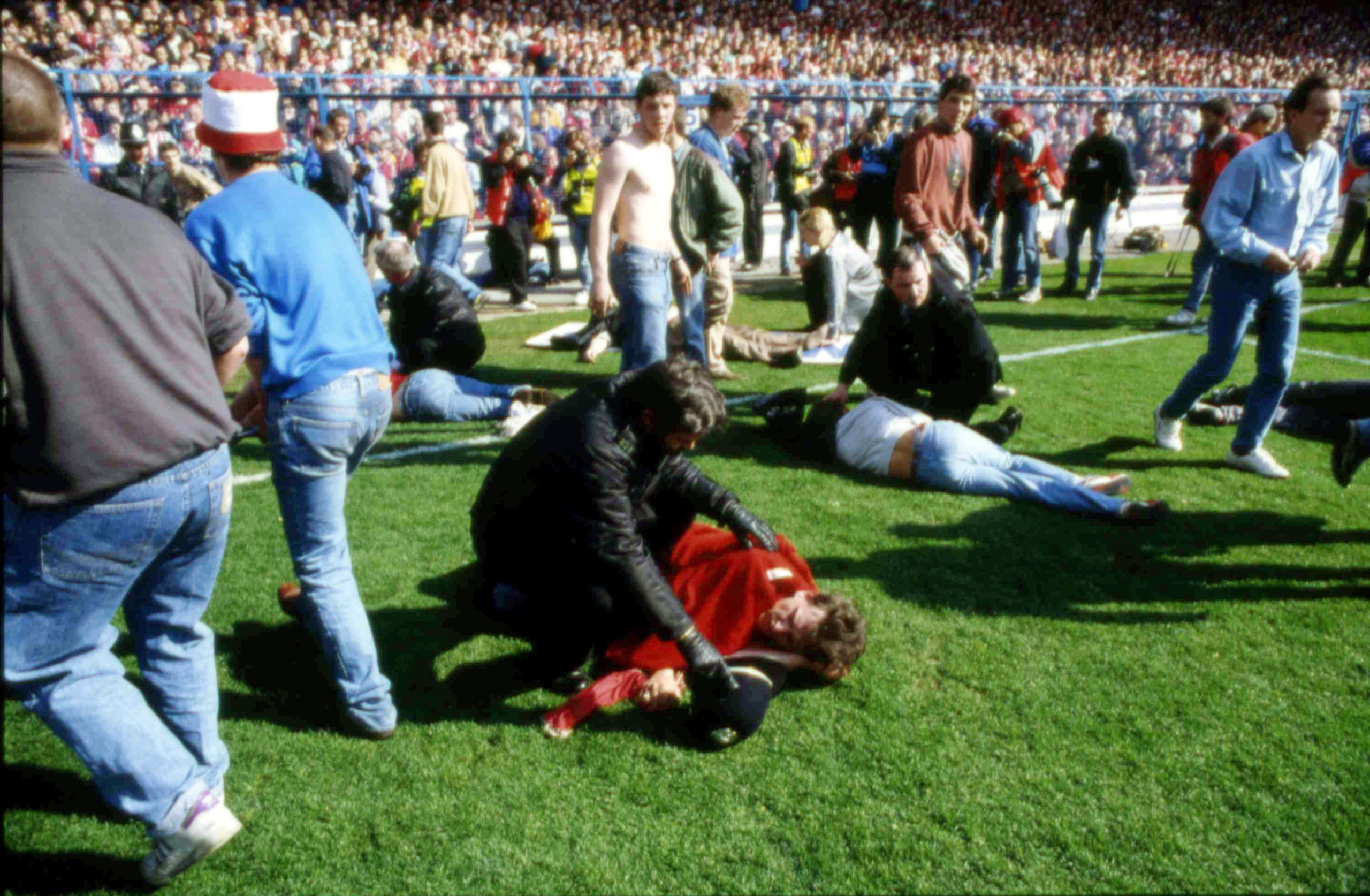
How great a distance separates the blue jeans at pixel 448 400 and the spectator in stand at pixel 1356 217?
31.0ft

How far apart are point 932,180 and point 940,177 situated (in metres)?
0.06

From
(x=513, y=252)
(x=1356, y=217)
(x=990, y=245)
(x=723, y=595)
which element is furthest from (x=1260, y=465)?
(x=513, y=252)

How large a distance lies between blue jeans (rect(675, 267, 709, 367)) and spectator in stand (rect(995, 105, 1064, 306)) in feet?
16.3

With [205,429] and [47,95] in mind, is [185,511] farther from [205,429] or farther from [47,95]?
[47,95]

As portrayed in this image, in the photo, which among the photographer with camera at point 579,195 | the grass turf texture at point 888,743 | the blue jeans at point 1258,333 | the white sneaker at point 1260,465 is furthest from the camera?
the photographer with camera at point 579,195

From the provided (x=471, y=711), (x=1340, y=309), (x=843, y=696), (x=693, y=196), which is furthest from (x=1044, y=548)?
(x=1340, y=309)

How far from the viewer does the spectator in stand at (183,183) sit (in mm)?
7418

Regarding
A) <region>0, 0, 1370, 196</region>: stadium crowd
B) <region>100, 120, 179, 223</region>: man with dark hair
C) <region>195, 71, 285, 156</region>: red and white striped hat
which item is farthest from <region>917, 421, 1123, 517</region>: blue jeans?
<region>100, 120, 179, 223</region>: man with dark hair

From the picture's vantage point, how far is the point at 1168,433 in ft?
18.7

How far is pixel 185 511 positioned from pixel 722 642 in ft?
5.67

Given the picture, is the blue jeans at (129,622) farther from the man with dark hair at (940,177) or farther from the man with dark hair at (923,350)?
the man with dark hair at (940,177)

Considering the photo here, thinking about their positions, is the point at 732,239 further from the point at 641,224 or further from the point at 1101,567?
the point at 1101,567

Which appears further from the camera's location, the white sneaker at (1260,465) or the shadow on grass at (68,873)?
the white sneaker at (1260,465)

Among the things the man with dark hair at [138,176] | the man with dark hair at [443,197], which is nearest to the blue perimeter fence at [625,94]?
the man with dark hair at [138,176]
